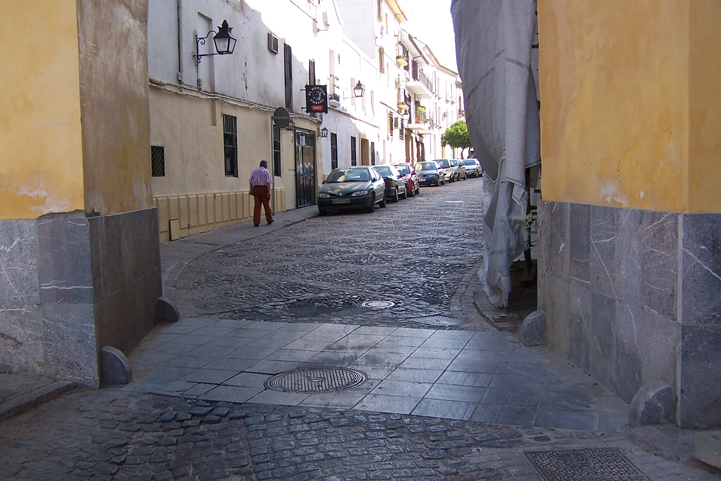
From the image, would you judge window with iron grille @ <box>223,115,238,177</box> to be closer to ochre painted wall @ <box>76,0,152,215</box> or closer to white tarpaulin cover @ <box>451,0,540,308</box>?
ochre painted wall @ <box>76,0,152,215</box>

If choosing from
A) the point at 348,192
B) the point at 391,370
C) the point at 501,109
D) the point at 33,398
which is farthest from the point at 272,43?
the point at 33,398

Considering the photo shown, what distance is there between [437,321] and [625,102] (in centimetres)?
332

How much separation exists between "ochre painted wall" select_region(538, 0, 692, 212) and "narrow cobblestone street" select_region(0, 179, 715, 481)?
140 centimetres

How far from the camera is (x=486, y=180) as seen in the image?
713cm

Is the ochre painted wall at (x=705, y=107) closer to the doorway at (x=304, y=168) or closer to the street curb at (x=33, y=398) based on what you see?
the street curb at (x=33, y=398)

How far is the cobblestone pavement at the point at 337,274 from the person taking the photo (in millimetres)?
7438

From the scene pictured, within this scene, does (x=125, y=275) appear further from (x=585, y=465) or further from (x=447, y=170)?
(x=447, y=170)

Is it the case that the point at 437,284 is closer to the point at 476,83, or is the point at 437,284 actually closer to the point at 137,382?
the point at 476,83

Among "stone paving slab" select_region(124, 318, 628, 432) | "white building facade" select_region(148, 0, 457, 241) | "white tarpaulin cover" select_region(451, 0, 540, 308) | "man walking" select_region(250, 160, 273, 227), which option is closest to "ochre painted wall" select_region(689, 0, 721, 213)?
"stone paving slab" select_region(124, 318, 628, 432)

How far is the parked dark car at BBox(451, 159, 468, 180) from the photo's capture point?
4519cm

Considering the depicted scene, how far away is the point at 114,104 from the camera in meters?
5.45

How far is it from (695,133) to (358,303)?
4.84 metres

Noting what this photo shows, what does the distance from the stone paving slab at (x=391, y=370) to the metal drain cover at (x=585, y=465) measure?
0.37m

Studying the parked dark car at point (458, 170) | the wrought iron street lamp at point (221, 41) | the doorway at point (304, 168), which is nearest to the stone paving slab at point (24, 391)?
the wrought iron street lamp at point (221, 41)
